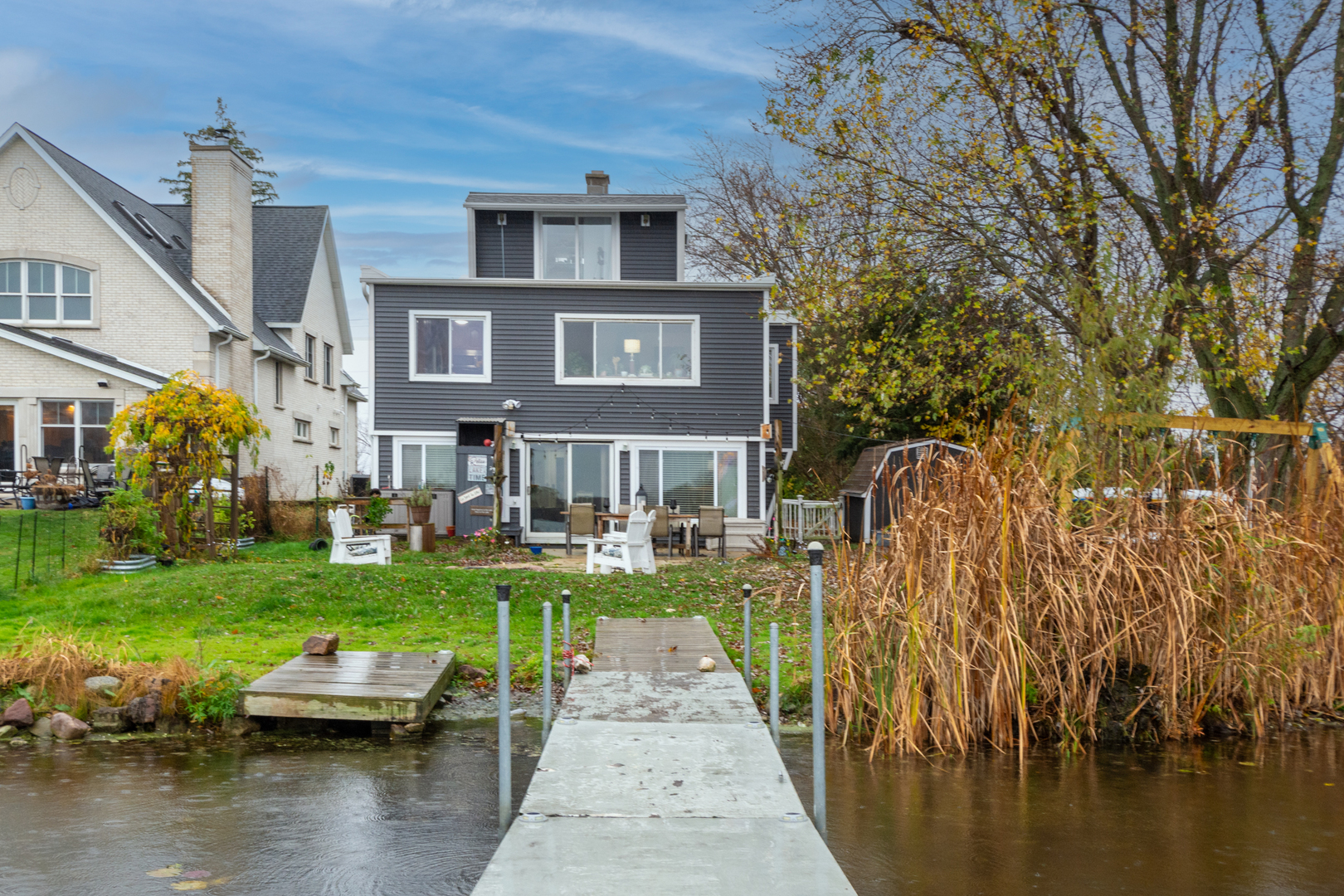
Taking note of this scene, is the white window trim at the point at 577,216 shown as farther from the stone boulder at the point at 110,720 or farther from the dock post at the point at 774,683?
the dock post at the point at 774,683

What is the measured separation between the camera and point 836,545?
Result: 7.63 m

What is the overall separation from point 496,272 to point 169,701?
17.0 metres

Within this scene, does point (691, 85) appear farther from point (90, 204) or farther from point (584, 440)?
point (90, 204)

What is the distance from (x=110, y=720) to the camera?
7.59 m

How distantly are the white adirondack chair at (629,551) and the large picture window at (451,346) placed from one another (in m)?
7.25

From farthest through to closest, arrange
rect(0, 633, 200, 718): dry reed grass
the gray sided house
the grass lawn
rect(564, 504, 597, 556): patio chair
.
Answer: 1. the gray sided house
2. rect(564, 504, 597, 556): patio chair
3. the grass lawn
4. rect(0, 633, 200, 718): dry reed grass

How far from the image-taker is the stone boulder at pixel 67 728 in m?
7.41

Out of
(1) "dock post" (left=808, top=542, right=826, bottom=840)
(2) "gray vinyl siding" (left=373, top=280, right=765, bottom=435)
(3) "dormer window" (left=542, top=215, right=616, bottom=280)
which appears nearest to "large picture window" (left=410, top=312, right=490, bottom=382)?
(2) "gray vinyl siding" (left=373, top=280, right=765, bottom=435)

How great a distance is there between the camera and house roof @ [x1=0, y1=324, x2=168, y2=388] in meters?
20.6

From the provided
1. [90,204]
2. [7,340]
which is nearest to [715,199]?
[90,204]

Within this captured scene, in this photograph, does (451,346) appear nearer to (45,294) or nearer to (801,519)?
(801,519)

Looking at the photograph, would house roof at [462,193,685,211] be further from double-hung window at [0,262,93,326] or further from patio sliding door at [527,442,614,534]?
double-hung window at [0,262,93,326]

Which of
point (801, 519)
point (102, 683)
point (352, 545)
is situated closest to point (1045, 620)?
point (102, 683)

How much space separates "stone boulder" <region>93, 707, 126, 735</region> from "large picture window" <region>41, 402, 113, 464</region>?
50.1 ft
